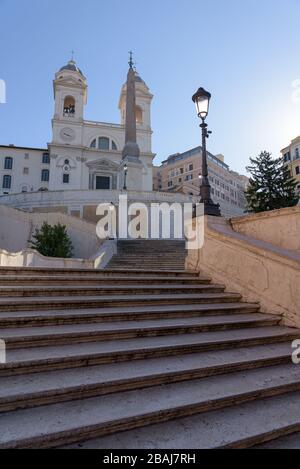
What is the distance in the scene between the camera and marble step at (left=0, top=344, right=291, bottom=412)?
7.66ft

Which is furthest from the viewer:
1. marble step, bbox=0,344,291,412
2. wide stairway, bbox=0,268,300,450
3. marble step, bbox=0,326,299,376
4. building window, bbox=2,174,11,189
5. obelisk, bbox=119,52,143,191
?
building window, bbox=2,174,11,189

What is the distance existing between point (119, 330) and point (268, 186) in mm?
24035

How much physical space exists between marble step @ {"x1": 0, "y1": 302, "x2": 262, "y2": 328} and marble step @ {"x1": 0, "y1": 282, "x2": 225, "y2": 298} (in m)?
0.52

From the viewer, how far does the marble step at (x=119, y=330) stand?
3.04 meters

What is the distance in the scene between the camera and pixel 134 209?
24.5 meters

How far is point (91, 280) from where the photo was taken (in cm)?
502

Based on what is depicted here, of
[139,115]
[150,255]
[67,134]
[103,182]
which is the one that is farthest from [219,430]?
[139,115]

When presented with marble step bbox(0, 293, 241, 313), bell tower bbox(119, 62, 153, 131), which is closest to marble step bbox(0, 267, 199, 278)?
marble step bbox(0, 293, 241, 313)

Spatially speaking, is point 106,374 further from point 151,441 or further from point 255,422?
point 255,422

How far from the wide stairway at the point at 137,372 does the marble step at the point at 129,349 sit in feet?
0.04

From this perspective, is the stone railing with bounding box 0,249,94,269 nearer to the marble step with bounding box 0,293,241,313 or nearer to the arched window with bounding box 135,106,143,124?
the marble step with bounding box 0,293,241,313

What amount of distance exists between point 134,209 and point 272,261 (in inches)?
794

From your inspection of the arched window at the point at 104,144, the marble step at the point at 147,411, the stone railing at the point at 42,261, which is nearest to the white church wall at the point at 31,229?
the stone railing at the point at 42,261

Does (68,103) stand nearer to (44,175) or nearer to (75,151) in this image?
(75,151)
